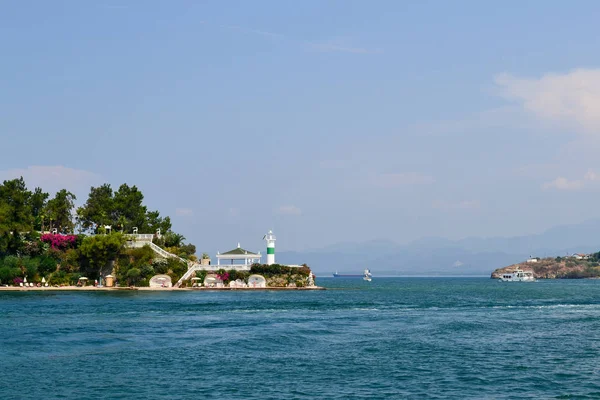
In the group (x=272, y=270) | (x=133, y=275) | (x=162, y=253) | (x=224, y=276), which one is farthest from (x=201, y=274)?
(x=272, y=270)

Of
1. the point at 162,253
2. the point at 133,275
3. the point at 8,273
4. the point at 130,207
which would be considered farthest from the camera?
the point at 130,207

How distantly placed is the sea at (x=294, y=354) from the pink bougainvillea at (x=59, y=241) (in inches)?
1748

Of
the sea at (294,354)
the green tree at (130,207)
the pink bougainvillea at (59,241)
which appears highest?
the green tree at (130,207)

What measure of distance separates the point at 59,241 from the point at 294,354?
2969 inches

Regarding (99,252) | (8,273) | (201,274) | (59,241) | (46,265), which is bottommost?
(201,274)

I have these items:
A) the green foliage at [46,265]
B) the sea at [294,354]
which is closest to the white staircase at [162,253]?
the green foliage at [46,265]

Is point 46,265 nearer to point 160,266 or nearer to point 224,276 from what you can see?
point 160,266

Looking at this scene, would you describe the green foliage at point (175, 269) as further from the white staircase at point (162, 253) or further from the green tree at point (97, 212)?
the green tree at point (97, 212)

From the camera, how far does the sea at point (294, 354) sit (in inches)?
1064

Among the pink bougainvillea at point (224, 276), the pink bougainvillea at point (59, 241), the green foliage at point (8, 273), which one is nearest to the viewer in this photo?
the green foliage at point (8, 273)

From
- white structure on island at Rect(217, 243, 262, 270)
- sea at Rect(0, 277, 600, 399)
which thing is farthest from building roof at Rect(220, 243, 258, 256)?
sea at Rect(0, 277, 600, 399)

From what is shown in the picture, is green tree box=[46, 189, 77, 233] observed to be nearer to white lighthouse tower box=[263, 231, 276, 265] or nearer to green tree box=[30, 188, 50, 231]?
green tree box=[30, 188, 50, 231]

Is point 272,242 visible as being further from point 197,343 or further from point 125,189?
point 197,343

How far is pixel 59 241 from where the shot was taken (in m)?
102
